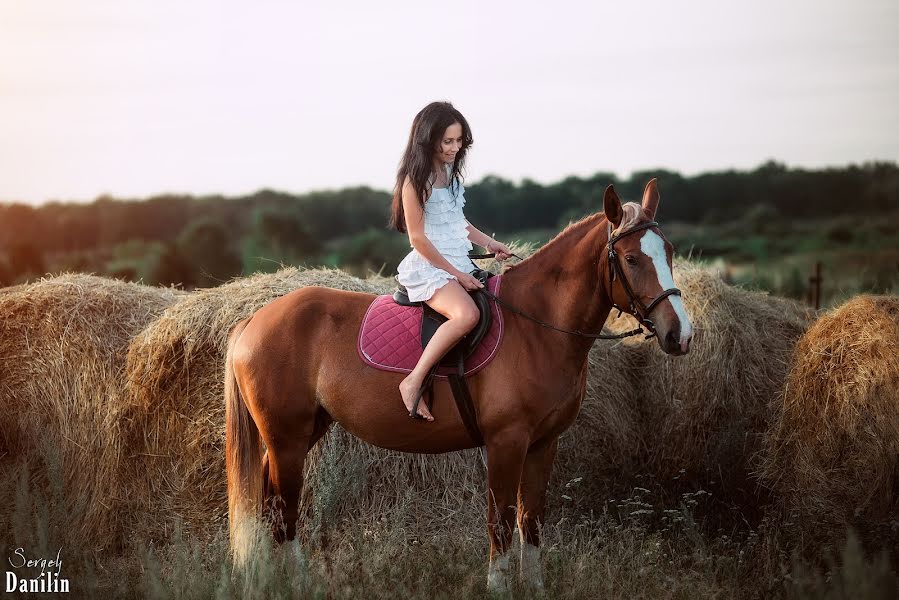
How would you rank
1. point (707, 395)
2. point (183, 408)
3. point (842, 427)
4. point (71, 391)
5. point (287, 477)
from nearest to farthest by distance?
point (287, 477), point (842, 427), point (183, 408), point (71, 391), point (707, 395)

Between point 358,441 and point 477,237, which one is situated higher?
point 477,237

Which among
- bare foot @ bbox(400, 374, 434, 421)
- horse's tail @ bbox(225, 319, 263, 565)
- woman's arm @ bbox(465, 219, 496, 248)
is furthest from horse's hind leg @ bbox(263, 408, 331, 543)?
woman's arm @ bbox(465, 219, 496, 248)

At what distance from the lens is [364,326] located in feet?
15.8

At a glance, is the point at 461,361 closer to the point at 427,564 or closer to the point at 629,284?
the point at 629,284

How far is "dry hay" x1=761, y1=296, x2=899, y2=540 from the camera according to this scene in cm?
533

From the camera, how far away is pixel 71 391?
21.9ft

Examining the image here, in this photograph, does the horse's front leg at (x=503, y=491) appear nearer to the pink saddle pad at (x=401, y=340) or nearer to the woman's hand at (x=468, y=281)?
the pink saddle pad at (x=401, y=340)

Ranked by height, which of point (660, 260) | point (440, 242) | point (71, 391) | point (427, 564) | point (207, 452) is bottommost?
point (427, 564)

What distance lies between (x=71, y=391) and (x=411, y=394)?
11.8ft

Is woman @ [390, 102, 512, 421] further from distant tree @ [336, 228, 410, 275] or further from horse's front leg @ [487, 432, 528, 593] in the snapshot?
distant tree @ [336, 228, 410, 275]

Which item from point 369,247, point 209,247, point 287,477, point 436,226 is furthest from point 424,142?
point 209,247

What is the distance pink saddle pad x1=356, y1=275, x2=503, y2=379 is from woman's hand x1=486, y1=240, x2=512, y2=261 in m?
0.18

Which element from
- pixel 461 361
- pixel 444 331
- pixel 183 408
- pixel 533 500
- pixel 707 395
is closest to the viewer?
pixel 444 331

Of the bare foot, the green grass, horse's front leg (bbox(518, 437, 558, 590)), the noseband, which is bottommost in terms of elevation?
the green grass
